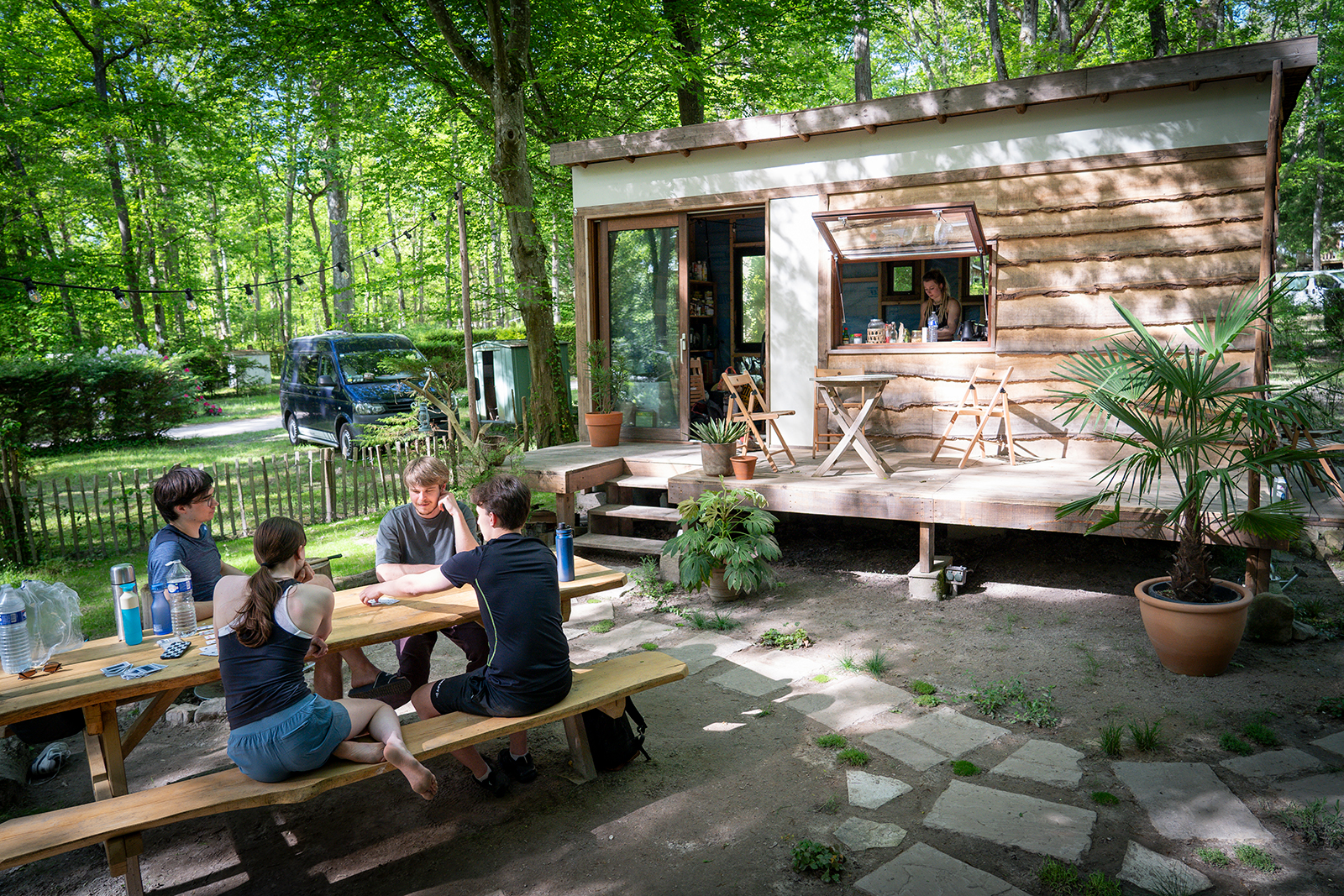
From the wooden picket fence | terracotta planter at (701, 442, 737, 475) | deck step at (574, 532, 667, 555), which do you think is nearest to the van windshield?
the wooden picket fence

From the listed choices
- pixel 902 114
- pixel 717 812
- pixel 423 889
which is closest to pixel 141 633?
pixel 423 889

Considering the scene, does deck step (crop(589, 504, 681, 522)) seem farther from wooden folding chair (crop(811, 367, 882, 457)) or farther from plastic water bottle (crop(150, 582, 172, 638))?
plastic water bottle (crop(150, 582, 172, 638))

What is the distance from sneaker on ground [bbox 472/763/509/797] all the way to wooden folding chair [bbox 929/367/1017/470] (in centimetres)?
477

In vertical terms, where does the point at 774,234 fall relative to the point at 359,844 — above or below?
above

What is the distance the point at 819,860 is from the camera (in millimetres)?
2924

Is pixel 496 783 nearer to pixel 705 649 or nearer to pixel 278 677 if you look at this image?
pixel 278 677

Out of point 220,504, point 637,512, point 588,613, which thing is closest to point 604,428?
point 637,512

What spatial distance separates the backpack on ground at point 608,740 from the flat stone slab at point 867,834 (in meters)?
1.01

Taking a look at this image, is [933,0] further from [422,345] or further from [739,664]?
[739,664]

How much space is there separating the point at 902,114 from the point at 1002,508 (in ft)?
12.2

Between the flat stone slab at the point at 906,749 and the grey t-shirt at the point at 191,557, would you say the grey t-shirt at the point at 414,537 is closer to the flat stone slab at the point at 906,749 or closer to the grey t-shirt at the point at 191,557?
the grey t-shirt at the point at 191,557

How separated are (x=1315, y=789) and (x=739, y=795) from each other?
7.49 ft

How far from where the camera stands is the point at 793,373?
27.5ft

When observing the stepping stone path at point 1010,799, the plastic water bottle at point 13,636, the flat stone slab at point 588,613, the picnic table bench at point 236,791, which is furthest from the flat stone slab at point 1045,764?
the plastic water bottle at point 13,636
